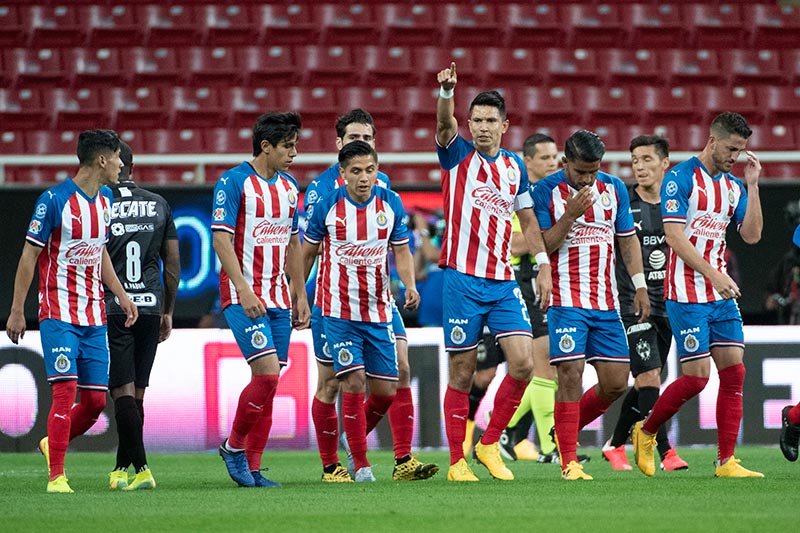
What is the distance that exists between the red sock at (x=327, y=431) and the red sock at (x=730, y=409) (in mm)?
2282

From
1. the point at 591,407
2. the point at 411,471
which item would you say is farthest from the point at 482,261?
the point at 591,407

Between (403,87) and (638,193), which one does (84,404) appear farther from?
(403,87)

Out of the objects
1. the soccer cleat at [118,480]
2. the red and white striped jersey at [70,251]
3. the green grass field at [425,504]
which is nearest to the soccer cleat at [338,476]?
the green grass field at [425,504]

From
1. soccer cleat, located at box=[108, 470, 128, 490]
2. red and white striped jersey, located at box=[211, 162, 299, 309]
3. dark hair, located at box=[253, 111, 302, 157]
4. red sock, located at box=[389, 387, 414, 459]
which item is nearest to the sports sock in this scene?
red sock, located at box=[389, 387, 414, 459]

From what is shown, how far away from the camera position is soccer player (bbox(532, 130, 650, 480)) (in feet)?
23.3

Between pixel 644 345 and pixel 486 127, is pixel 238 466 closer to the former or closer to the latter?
pixel 486 127

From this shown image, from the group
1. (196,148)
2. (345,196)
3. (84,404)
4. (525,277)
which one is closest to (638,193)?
(525,277)

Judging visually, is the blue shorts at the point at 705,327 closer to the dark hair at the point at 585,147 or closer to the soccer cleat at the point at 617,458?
the dark hair at the point at 585,147

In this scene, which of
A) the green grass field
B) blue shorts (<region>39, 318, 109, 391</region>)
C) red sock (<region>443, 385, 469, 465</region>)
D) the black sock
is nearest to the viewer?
the green grass field

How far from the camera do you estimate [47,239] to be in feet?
22.5

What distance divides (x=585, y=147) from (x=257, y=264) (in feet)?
6.46

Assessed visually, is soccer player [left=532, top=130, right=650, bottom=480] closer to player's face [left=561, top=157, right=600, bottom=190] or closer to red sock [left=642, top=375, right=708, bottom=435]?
player's face [left=561, top=157, right=600, bottom=190]

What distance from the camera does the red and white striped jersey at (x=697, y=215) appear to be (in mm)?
7273

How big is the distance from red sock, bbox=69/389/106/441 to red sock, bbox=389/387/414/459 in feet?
5.62
